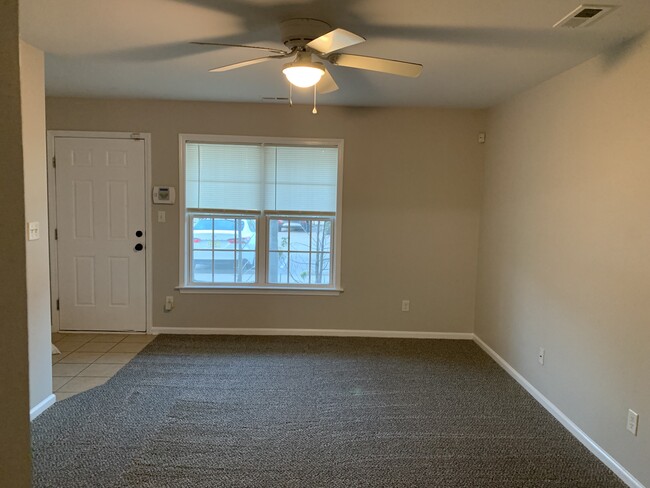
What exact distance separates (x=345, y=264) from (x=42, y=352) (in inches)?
107

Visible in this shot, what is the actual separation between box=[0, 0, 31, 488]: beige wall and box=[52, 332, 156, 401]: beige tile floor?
2.76 m

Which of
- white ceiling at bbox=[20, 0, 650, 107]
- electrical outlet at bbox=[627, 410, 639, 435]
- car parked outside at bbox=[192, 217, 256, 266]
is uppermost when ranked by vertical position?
white ceiling at bbox=[20, 0, 650, 107]

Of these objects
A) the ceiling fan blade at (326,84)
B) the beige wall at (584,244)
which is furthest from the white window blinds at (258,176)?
the beige wall at (584,244)

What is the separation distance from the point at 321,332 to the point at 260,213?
4.76ft

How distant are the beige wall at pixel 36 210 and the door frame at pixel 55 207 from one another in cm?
138

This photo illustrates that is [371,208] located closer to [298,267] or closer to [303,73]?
[298,267]

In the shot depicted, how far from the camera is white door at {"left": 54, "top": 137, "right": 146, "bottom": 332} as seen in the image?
13.4 feet

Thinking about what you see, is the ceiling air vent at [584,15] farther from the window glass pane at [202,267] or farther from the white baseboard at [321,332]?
the window glass pane at [202,267]

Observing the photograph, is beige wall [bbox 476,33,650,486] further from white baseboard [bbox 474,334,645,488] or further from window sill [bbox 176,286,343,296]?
window sill [bbox 176,286,343,296]

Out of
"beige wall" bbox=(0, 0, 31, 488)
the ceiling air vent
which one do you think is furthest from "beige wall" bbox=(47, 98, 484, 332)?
"beige wall" bbox=(0, 0, 31, 488)

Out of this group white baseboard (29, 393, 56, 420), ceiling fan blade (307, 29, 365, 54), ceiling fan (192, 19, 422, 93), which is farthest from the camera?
white baseboard (29, 393, 56, 420)

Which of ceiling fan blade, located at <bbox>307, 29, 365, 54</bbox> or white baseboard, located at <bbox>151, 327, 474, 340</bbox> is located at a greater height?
ceiling fan blade, located at <bbox>307, 29, 365, 54</bbox>

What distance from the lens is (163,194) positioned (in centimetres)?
412

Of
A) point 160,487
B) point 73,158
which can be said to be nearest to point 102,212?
point 73,158
